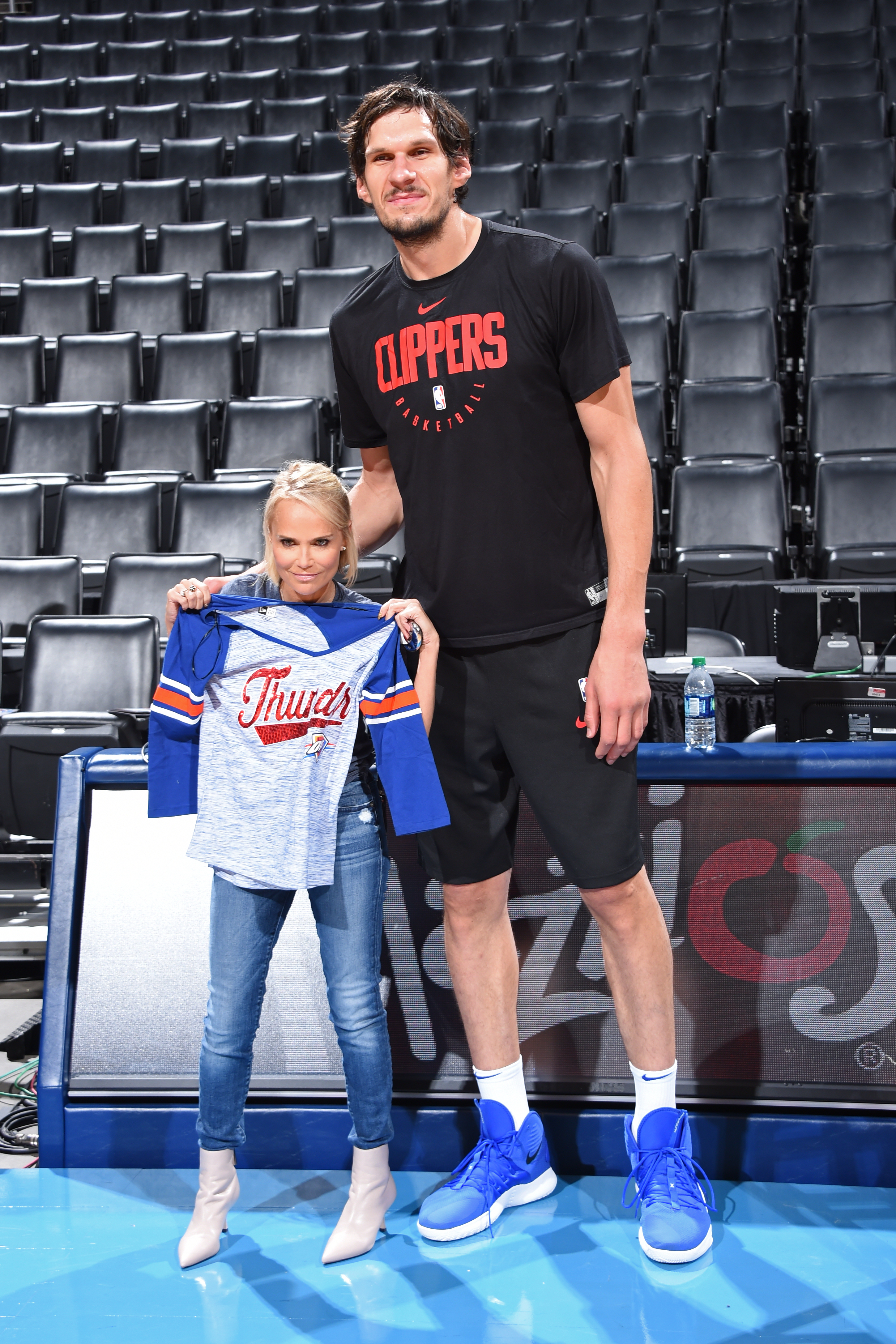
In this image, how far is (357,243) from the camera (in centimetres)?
621

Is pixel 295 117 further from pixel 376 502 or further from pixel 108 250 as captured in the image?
pixel 376 502

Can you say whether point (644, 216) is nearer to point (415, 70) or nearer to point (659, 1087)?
point (415, 70)

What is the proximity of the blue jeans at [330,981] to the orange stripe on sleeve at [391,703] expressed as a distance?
11 centimetres

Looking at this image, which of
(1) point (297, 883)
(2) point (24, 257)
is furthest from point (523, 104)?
(1) point (297, 883)

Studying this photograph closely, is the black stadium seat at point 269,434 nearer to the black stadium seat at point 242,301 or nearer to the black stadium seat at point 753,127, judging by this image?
the black stadium seat at point 242,301

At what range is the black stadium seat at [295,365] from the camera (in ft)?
17.9

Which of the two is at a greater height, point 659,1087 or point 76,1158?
point 659,1087

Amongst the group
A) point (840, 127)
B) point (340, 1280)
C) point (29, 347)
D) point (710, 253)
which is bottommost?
point (340, 1280)

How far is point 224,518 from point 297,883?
3.19 m

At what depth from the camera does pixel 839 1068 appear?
5.48ft

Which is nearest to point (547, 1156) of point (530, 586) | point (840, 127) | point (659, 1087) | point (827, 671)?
point (659, 1087)

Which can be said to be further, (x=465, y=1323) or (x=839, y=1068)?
(x=839, y=1068)

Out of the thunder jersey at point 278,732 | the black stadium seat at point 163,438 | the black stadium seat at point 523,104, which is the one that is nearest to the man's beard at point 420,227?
the thunder jersey at point 278,732

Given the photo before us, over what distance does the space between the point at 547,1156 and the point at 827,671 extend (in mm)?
1504
